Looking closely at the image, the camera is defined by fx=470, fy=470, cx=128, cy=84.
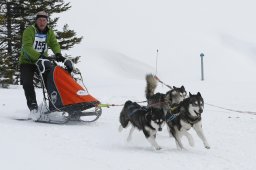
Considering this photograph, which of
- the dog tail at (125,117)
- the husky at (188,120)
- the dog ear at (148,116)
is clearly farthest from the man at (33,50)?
the husky at (188,120)

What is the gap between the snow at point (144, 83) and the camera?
5121 mm

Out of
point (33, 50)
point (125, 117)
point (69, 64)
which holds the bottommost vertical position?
point (125, 117)

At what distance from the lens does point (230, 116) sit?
855 centimetres

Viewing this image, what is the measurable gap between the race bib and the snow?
1202mm

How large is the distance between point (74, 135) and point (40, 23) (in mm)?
1988

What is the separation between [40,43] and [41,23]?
32cm

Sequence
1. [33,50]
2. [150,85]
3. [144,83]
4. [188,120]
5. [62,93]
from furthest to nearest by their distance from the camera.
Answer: [144,83] → [150,85] → [33,50] → [62,93] → [188,120]

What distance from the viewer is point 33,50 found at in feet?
23.4

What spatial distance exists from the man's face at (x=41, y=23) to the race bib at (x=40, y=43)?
4.8 inches

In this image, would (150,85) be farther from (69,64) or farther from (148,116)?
(148,116)

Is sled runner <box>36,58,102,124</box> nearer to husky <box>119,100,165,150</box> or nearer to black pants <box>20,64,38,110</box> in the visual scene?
black pants <box>20,64,38,110</box>

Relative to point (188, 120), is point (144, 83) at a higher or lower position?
lower

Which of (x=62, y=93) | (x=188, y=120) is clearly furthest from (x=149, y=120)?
(x=62, y=93)

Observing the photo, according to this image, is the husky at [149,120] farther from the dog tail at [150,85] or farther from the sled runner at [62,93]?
the dog tail at [150,85]
